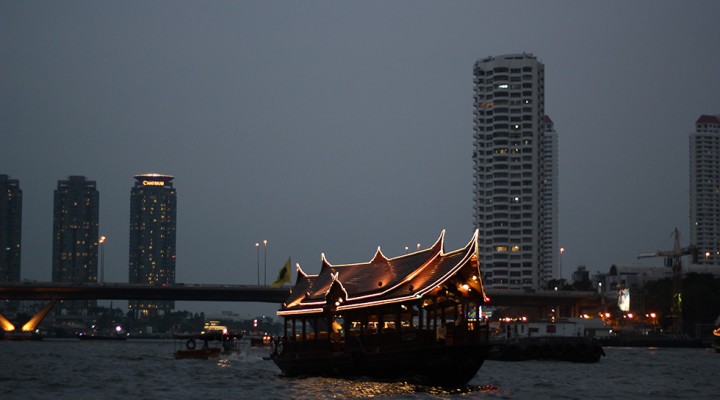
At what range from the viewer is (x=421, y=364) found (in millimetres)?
53719

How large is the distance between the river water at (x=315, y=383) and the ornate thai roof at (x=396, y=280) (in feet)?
13.1

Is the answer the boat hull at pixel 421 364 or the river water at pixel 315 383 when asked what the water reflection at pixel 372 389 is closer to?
the river water at pixel 315 383

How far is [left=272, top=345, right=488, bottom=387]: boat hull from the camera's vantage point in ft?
175

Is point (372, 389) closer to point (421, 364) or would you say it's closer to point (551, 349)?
point (421, 364)

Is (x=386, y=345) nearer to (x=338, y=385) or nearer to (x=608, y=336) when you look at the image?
(x=338, y=385)

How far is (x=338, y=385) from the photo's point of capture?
55.3 metres

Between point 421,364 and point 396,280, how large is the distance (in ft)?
15.1

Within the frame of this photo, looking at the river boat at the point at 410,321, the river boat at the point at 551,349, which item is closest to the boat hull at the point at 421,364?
the river boat at the point at 410,321

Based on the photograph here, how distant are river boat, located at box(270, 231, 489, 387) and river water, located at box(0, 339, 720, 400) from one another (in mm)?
849

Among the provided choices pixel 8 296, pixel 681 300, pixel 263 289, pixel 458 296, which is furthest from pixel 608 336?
pixel 458 296

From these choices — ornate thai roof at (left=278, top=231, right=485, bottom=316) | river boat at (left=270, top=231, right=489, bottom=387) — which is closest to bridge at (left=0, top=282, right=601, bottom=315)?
ornate thai roof at (left=278, top=231, right=485, bottom=316)

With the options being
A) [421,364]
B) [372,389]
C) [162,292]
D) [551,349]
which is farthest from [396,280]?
[162,292]

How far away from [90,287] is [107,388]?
300 feet

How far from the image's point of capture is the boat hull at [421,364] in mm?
53250
